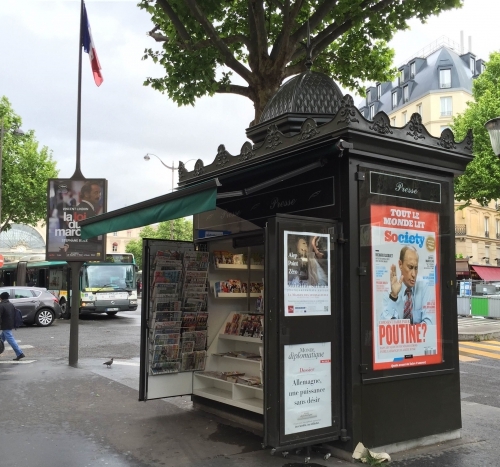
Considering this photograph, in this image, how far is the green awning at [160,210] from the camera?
18.2ft

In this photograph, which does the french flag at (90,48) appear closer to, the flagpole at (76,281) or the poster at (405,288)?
the flagpole at (76,281)

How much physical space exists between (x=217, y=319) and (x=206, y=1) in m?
5.91

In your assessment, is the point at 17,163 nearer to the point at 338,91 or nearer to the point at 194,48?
the point at 194,48

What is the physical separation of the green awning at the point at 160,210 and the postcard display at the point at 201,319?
71cm

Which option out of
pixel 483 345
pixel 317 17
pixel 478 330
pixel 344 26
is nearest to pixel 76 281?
pixel 317 17

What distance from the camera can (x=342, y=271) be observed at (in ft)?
18.6

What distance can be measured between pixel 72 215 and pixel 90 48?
4.35m

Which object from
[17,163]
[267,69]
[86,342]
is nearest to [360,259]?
[267,69]

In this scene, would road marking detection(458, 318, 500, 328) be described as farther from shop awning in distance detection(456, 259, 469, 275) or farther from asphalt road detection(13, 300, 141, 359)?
shop awning in distance detection(456, 259, 469, 275)

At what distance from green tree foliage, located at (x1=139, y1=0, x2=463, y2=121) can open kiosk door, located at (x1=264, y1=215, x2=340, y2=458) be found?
561cm

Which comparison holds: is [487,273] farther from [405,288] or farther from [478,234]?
[405,288]

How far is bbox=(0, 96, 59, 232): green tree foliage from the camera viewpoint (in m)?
35.7

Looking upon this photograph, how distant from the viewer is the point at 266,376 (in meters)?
5.25

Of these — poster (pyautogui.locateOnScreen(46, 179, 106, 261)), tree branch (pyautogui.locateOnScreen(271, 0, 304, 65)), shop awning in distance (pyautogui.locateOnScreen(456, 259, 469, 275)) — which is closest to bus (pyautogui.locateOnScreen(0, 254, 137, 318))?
poster (pyautogui.locateOnScreen(46, 179, 106, 261))
